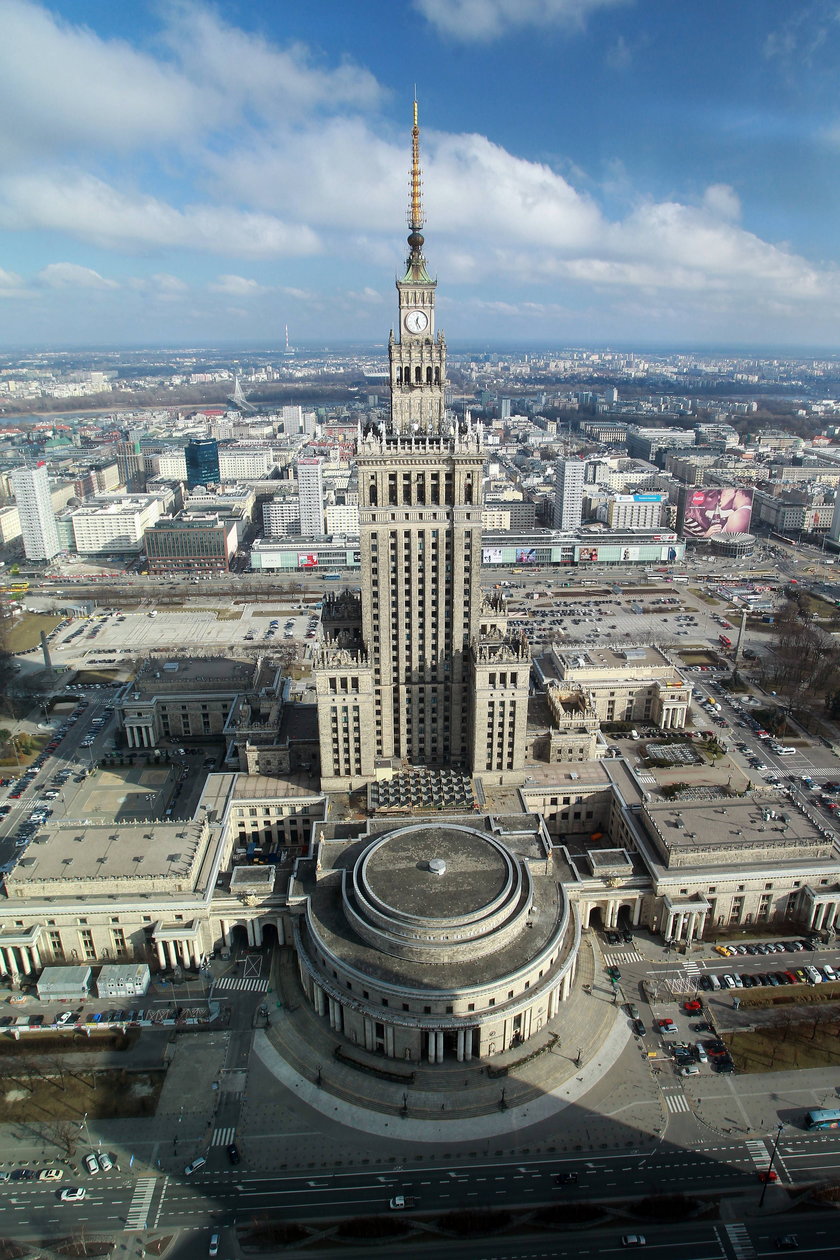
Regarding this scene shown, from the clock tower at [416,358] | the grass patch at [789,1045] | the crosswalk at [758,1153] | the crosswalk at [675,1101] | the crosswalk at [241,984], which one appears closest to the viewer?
the crosswalk at [758,1153]

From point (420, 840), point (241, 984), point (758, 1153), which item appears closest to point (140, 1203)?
point (241, 984)

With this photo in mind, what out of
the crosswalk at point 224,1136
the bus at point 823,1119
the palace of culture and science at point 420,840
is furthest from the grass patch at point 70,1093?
the bus at point 823,1119

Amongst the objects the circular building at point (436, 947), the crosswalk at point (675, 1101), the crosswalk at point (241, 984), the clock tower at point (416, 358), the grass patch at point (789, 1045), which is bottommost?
the crosswalk at point (241, 984)

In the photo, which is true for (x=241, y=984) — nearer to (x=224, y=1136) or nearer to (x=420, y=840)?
(x=224, y=1136)

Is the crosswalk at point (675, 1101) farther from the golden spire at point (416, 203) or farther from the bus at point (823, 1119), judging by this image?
the golden spire at point (416, 203)

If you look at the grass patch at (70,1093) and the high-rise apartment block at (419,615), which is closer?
the grass patch at (70,1093)

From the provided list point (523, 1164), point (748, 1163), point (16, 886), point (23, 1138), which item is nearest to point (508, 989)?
point (523, 1164)
